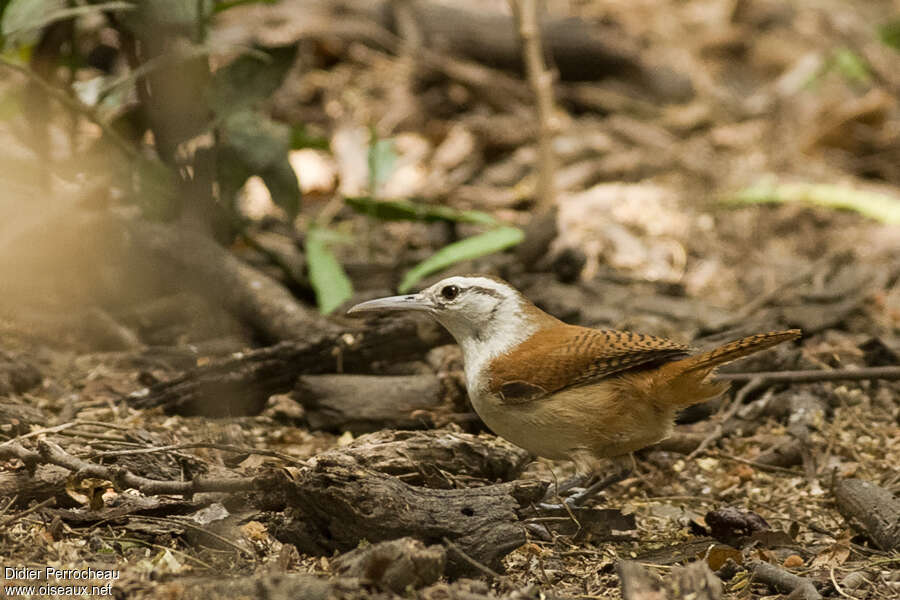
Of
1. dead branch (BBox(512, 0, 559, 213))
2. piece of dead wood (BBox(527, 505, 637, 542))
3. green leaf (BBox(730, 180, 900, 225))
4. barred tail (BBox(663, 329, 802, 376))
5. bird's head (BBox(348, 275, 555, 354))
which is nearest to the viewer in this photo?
barred tail (BBox(663, 329, 802, 376))

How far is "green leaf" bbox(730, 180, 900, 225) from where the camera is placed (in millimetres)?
7539

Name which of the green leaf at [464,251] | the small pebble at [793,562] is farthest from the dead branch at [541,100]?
the small pebble at [793,562]

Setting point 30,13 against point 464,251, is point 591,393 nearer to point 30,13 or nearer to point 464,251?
point 464,251

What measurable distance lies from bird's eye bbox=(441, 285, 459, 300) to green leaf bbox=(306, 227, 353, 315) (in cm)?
113

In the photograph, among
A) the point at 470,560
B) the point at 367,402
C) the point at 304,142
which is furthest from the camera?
the point at 304,142

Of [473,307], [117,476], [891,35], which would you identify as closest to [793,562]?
[473,307]

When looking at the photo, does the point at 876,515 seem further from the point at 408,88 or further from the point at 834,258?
the point at 408,88

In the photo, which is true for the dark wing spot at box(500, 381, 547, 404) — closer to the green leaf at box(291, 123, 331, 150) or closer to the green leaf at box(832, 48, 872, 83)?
the green leaf at box(291, 123, 331, 150)

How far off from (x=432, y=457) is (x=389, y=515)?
730 millimetres

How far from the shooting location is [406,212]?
635cm

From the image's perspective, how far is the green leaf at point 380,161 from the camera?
6.41 meters

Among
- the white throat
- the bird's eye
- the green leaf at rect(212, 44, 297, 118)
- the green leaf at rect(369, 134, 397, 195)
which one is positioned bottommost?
the white throat

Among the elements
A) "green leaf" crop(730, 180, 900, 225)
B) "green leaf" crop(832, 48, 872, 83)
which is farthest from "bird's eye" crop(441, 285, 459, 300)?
"green leaf" crop(832, 48, 872, 83)

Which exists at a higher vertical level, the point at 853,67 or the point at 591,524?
the point at 853,67
